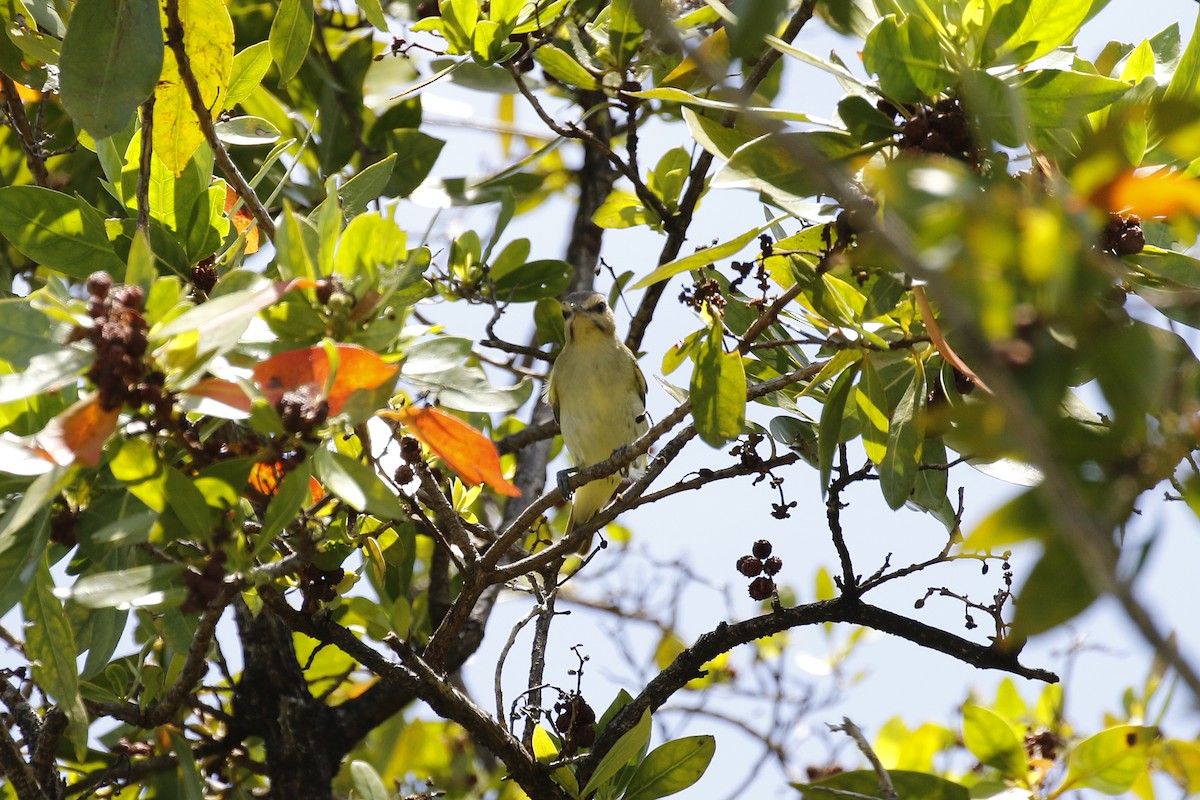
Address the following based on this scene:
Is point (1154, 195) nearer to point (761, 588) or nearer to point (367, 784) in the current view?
point (761, 588)

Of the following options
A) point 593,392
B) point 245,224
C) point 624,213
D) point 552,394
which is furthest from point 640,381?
point 245,224

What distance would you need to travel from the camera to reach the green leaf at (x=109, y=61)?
2.55m

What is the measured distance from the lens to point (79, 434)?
1.88 m

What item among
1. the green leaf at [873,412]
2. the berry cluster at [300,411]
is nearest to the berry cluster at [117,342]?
the berry cluster at [300,411]

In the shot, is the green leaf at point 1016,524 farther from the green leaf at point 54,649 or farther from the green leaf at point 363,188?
the green leaf at point 363,188

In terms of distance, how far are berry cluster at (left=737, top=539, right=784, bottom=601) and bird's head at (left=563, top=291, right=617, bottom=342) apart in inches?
105

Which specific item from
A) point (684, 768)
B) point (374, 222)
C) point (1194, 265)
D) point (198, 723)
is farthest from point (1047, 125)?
point (198, 723)

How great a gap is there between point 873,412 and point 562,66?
5.42ft

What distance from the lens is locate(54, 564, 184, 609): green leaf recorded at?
6.54 ft

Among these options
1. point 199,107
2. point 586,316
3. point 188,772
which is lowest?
point 188,772

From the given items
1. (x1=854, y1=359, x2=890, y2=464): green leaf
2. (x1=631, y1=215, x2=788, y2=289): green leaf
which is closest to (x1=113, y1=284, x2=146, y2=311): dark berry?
(x1=631, y1=215, x2=788, y2=289): green leaf

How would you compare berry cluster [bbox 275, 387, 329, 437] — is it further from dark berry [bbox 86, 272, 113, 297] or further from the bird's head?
the bird's head

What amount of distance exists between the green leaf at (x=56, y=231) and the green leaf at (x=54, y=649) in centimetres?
91

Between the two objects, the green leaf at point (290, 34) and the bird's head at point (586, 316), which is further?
the bird's head at point (586, 316)
